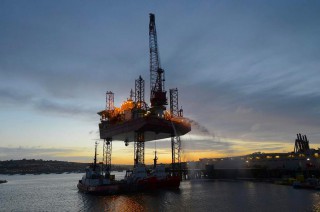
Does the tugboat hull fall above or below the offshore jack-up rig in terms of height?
below

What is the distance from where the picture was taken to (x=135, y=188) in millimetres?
72250

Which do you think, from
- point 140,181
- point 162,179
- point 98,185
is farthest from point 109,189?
point 162,179

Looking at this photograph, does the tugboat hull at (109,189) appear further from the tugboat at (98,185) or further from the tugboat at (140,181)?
the tugboat at (140,181)

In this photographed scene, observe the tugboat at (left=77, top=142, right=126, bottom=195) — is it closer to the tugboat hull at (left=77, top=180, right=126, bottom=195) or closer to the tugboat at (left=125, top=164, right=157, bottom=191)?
the tugboat hull at (left=77, top=180, right=126, bottom=195)

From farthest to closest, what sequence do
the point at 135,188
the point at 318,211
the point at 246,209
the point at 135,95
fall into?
the point at 135,95
the point at 135,188
the point at 246,209
the point at 318,211

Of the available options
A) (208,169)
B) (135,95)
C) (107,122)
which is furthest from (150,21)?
(208,169)

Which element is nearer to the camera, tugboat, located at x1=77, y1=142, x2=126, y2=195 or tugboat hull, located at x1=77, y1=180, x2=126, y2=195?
tugboat hull, located at x1=77, y1=180, x2=126, y2=195

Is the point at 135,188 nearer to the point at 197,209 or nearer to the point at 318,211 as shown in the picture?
the point at 197,209

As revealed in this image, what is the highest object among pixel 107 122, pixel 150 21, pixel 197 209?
pixel 150 21

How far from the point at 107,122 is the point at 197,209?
6879 cm

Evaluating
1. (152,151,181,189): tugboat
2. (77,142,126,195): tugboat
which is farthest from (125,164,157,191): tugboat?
(77,142,126,195): tugboat

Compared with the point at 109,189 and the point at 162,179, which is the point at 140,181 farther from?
the point at 109,189

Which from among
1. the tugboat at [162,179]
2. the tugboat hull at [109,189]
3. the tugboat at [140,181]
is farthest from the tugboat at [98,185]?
the tugboat at [162,179]

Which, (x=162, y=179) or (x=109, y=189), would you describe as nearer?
(x=109, y=189)
